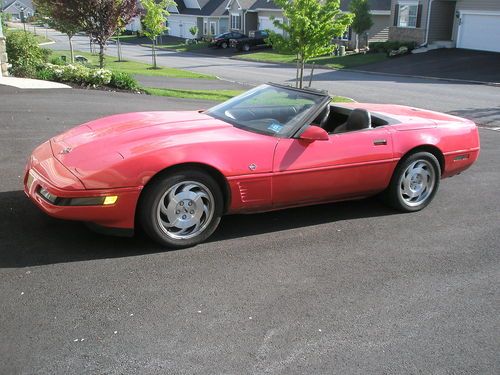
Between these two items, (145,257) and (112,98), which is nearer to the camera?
(145,257)

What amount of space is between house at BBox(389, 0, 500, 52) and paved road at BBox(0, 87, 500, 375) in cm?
3004

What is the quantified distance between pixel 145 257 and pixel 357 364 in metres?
1.90

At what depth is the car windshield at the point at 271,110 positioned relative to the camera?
16.2 feet

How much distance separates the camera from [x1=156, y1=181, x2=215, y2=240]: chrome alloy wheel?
4270 mm

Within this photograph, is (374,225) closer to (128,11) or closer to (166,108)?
(166,108)

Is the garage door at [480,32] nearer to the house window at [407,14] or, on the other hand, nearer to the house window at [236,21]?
the house window at [407,14]

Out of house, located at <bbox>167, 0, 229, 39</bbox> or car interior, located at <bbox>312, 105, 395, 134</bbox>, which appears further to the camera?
house, located at <bbox>167, 0, 229, 39</bbox>

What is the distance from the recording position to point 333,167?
496cm

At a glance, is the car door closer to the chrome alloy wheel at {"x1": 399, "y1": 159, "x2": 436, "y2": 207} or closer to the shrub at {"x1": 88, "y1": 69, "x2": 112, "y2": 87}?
the chrome alloy wheel at {"x1": 399, "y1": 159, "x2": 436, "y2": 207}

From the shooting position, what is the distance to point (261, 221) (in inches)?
203

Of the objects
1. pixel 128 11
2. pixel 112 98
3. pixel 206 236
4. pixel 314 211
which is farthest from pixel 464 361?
pixel 128 11

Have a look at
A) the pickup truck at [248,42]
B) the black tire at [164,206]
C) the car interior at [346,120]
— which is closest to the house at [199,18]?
the pickup truck at [248,42]

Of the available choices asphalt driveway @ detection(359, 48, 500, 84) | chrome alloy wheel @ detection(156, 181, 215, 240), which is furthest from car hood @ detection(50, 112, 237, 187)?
asphalt driveway @ detection(359, 48, 500, 84)

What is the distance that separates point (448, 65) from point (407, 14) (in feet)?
36.0
